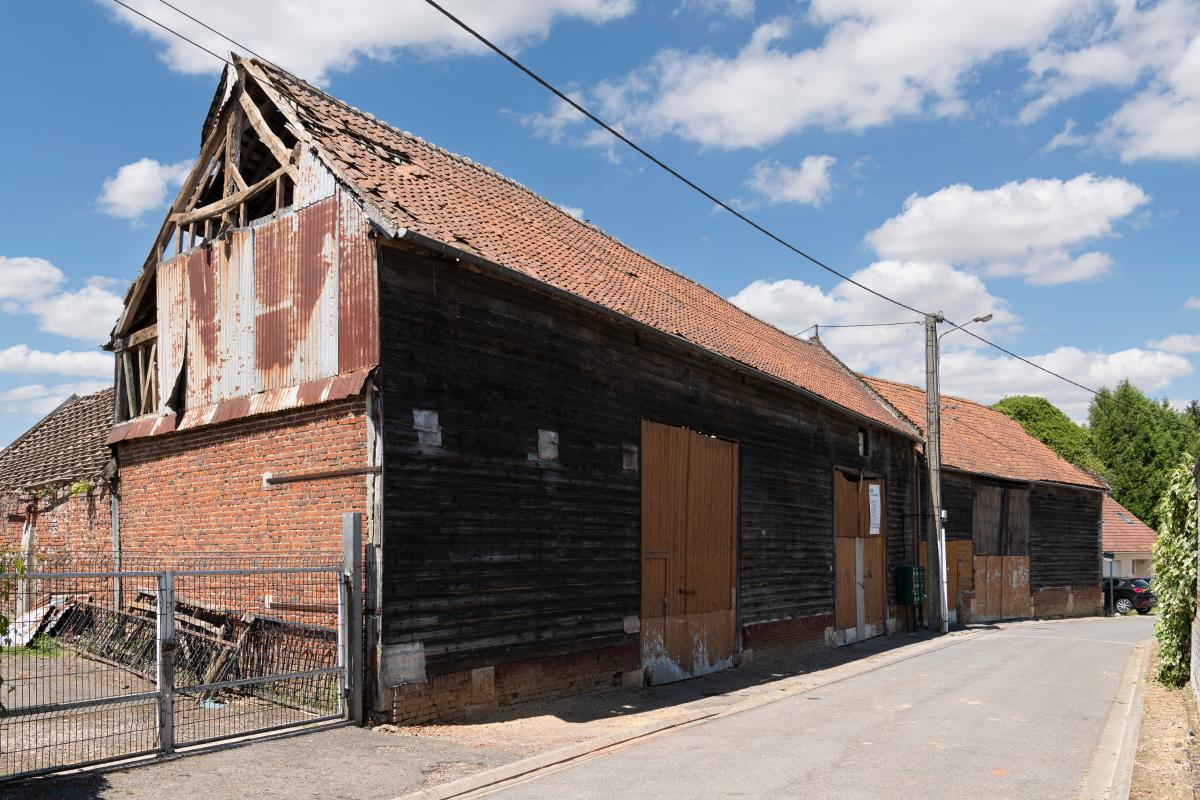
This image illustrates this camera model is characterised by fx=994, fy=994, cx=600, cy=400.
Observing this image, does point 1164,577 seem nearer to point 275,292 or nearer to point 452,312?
point 452,312

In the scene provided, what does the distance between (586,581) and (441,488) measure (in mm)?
3053

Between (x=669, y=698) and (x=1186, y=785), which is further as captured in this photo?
(x=669, y=698)

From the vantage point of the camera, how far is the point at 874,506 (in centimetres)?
2405

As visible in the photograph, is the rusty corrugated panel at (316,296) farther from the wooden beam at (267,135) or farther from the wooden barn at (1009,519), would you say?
the wooden barn at (1009,519)

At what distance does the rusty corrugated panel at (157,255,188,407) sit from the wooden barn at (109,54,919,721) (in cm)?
5

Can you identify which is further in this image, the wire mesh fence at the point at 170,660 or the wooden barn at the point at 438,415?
the wooden barn at the point at 438,415

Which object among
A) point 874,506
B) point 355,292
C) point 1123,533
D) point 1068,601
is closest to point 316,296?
point 355,292

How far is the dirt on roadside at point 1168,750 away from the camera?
834cm

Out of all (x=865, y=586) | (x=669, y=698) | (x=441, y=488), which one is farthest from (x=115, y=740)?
(x=865, y=586)

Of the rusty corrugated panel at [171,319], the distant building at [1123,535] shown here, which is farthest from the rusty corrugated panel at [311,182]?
the distant building at [1123,535]

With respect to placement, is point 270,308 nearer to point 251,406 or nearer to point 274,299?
point 274,299

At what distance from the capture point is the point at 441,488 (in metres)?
11.1

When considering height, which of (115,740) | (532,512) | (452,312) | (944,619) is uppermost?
(452,312)

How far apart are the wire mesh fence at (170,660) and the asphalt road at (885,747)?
3143mm
